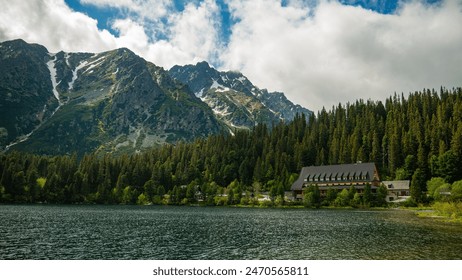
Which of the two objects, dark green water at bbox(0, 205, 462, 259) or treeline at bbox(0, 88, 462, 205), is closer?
dark green water at bbox(0, 205, 462, 259)

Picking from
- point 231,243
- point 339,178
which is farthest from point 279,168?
point 231,243

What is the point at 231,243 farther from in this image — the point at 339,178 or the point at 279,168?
the point at 279,168

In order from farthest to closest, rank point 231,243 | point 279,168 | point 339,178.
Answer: point 279,168 → point 339,178 → point 231,243

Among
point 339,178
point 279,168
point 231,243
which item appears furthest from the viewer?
point 279,168

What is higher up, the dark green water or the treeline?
the treeline

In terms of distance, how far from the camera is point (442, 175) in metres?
130

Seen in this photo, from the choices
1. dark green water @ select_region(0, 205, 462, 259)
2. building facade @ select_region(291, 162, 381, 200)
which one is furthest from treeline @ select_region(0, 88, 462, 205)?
dark green water @ select_region(0, 205, 462, 259)

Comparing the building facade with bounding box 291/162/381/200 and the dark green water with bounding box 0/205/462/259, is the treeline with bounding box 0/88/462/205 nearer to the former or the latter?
the building facade with bounding box 291/162/381/200

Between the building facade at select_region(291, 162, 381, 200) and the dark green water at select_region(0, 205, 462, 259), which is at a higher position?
the building facade at select_region(291, 162, 381, 200)

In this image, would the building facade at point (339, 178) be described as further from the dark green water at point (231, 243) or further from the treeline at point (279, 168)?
the dark green water at point (231, 243)

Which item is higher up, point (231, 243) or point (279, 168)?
point (279, 168)

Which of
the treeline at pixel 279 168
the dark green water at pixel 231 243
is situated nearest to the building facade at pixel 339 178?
the treeline at pixel 279 168
